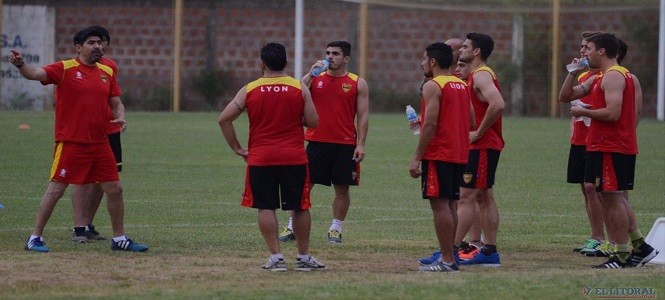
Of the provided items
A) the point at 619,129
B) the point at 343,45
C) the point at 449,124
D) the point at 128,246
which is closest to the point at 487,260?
the point at 449,124

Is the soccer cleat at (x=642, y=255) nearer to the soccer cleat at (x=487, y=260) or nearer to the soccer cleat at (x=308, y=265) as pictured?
the soccer cleat at (x=487, y=260)

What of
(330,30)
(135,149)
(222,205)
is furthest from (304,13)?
(222,205)

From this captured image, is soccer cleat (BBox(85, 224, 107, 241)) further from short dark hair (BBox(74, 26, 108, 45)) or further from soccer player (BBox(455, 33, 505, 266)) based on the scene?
soccer player (BBox(455, 33, 505, 266))

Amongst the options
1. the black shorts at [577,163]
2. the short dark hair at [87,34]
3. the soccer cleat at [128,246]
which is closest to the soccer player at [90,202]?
the short dark hair at [87,34]

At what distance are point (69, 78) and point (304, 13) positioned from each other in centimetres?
2604

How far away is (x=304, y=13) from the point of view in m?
37.4

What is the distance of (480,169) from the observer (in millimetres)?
11320

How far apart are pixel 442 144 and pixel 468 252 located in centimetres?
137

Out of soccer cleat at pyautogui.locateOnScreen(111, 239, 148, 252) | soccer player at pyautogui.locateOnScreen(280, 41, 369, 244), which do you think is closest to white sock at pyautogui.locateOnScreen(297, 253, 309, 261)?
soccer cleat at pyautogui.locateOnScreen(111, 239, 148, 252)

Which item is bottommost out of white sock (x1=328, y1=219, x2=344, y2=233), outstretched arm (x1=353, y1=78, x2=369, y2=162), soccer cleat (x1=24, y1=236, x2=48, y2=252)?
soccer cleat (x1=24, y1=236, x2=48, y2=252)

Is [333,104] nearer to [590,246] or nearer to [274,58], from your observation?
[274,58]

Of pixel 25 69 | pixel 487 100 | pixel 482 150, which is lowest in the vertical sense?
pixel 482 150

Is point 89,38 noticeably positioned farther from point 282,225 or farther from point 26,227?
point 282,225

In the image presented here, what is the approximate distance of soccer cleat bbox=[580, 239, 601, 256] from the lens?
12.1 m
